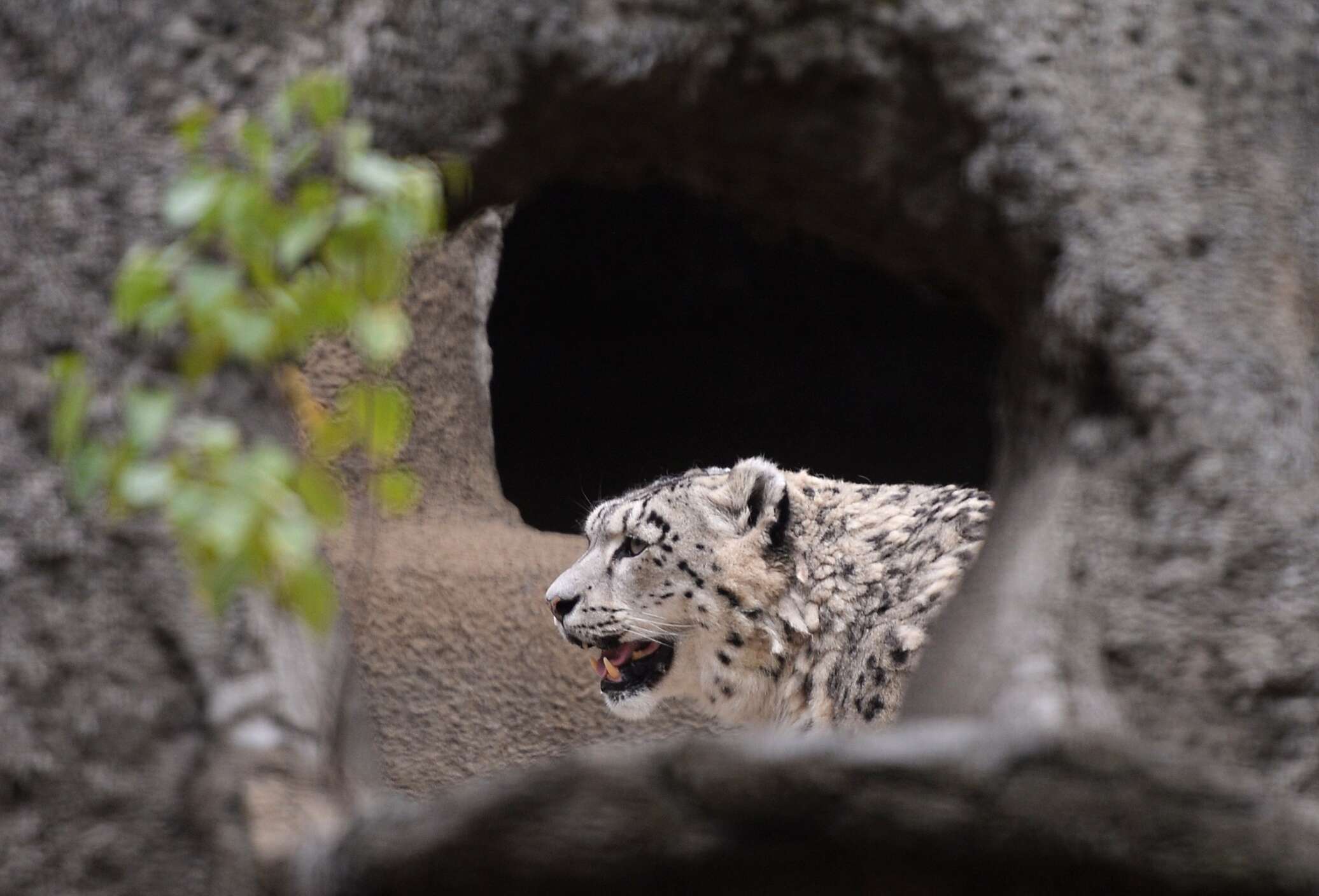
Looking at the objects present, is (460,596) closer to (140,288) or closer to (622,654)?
(622,654)

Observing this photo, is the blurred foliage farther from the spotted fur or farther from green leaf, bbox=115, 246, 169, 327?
the spotted fur

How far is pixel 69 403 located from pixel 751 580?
298 cm

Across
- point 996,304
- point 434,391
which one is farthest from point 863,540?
point 996,304

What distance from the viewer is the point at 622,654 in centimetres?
470

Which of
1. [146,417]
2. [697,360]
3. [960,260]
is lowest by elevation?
[146,417]

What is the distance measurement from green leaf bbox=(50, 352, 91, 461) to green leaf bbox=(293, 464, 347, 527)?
27 centimetres

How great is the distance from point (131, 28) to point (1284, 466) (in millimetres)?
1864

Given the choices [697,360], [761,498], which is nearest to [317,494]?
[761,498]

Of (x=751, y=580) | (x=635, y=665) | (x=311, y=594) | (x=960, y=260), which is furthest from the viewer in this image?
(x=635, y=665)

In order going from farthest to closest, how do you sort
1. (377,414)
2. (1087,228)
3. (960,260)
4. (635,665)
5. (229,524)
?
(635,665) < (960,260) < (1087,228) < (377,414) < (229,524)

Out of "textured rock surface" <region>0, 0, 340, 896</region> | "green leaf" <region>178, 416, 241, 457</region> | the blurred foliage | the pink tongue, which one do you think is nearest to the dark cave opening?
the pink tongue

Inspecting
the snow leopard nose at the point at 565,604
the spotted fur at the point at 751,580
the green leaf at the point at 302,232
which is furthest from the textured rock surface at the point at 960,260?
the snow leopard nose at the point at 565,604

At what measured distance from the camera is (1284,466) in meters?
2.23

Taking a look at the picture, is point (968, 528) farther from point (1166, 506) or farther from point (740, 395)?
point (740, 395)
